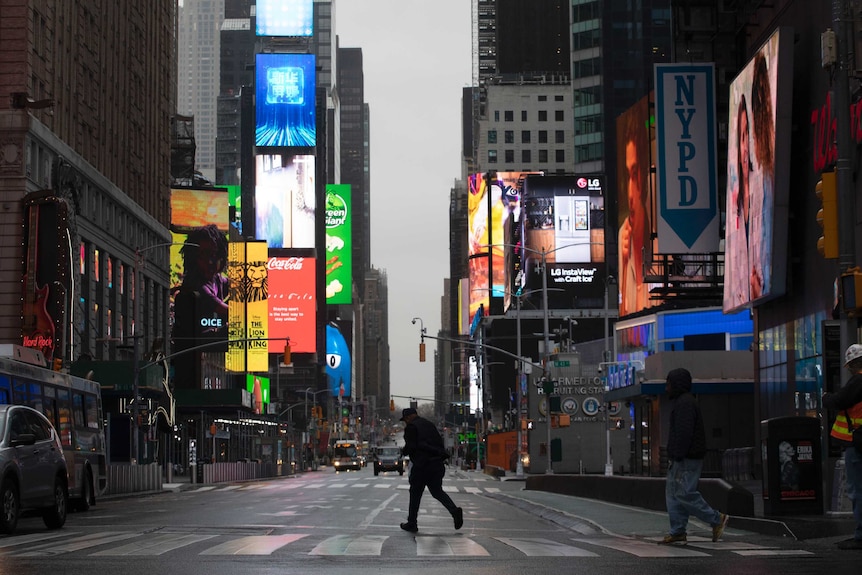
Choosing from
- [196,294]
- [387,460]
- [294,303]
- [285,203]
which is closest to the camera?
[387,460]

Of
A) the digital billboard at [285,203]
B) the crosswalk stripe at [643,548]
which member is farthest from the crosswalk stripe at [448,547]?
the digital billboard at [285,203]

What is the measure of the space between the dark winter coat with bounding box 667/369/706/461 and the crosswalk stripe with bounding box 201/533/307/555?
15.6 feet

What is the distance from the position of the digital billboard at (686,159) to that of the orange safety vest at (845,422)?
1084 inches

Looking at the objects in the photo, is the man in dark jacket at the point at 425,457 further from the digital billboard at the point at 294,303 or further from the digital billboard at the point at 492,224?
the digital billboard at the point at 294,303

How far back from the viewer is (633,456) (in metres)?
66.7

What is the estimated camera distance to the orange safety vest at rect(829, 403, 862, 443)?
14.0 m

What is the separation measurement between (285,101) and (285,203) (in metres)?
14.2

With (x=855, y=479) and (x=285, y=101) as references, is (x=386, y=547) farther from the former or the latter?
(x=285, y=101)

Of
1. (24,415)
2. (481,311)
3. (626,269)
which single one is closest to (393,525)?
(24,415)

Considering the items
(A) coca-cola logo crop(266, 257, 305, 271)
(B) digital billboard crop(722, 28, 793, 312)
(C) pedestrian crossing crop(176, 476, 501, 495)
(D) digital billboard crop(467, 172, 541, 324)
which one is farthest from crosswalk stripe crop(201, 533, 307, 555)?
(A) coca-cola logo crop(266, 257, 305, 271)

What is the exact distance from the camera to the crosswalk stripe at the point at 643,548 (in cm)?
1414

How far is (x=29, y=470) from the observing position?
19.4 meters

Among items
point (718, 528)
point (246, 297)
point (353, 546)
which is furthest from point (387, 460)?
point (718, 528)

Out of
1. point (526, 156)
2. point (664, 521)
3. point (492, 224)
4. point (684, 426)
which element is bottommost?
point (664, 521)
